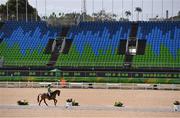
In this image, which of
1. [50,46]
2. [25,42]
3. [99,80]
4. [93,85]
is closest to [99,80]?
[99,80]

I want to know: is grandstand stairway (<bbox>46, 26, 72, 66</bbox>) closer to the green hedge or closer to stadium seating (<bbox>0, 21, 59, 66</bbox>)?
stadium seating (<bbox>0, 21, 59, 66</bbox>)

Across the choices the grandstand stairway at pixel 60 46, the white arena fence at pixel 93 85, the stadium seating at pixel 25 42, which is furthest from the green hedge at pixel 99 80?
the grandstand stairway at pixel 60 46

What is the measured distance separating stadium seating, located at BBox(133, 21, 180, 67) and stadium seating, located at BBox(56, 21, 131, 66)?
2.35m

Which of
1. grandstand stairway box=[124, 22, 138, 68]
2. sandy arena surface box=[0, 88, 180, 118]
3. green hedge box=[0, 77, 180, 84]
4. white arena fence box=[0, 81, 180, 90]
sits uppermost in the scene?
grandstand stairway box=[124, 22, 138, 68]

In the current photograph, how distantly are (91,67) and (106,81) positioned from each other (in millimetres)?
4391

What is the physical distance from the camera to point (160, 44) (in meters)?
64.9

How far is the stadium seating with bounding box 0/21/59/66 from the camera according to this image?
64625 millimetres

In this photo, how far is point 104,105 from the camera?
122 feet

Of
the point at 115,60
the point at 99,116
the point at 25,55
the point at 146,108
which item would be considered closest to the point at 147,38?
the point at 115,60

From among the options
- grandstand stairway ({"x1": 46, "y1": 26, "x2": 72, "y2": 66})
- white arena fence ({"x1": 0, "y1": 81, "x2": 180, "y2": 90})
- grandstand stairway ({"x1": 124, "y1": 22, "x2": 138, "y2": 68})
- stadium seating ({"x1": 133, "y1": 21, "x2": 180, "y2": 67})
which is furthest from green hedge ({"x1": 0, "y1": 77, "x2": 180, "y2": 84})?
grandstand stairway ({"x1": 46, "y1": 26, "x2": 72, "y2": 66})

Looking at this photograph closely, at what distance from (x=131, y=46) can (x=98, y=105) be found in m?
29.5

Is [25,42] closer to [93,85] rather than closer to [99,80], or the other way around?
[99,80]

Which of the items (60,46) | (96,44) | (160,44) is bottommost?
(60,46)

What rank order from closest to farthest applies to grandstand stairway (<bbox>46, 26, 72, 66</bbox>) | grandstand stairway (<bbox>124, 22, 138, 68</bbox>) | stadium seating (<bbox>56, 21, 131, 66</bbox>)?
grandstand stairway (<bbox>124, 22, 138, 68</bbox>) < stadium seating (<bbox>56, 21, 131, 66</bbox>) < grandstand stairway (<bbox>46, 26, 72, 66</bbox>)
